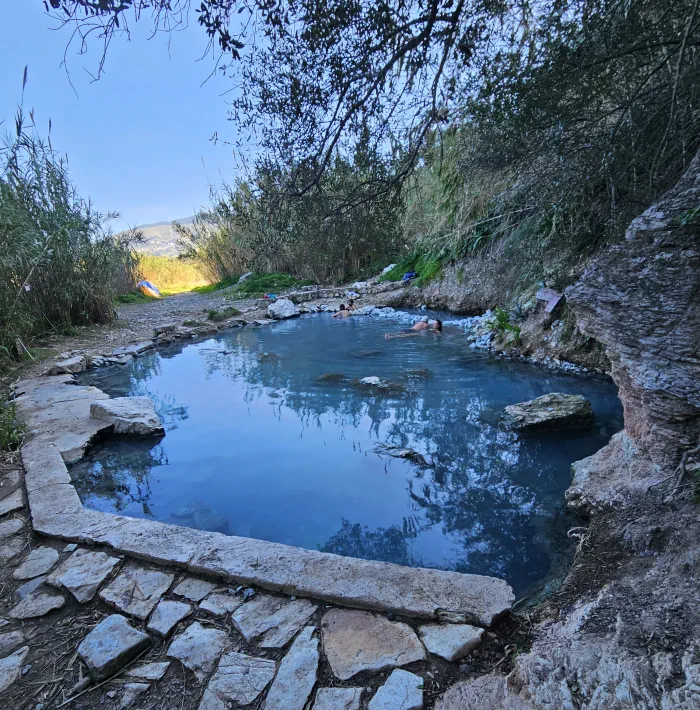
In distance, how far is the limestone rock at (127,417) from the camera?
183 inches

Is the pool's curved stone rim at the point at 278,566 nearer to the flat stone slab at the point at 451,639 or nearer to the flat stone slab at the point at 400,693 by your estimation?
the flat stone slab at the point at 451,639

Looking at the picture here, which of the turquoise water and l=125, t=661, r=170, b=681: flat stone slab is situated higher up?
l=125, t=661, r=170, b=681: flat stone slab

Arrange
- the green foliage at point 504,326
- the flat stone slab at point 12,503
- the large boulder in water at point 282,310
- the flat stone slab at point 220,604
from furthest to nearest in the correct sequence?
the large boulder in water at point 282,310
the green foliage at point 504,326
the flat stone slab at point 12,503
the flat stone slab at point 220,604

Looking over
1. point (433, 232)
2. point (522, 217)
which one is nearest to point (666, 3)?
point (522, 217)

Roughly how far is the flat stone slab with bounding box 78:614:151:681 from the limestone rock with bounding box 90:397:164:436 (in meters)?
3.04

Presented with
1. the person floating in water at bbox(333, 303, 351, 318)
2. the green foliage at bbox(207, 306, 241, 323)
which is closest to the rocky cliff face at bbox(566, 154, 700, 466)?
the person floating in water at bbox(333, 303, 351, 318)

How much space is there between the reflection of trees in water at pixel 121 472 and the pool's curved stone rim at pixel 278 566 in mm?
472

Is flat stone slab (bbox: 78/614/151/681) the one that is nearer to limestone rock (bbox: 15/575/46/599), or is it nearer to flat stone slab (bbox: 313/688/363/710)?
limestone rock (bbox: 15/575/46/599)

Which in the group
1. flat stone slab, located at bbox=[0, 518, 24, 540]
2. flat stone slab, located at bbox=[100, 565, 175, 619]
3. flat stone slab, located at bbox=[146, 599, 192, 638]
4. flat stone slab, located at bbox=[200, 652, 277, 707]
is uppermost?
flat stone slab, located at bbox=[0, 518, 24, 540]

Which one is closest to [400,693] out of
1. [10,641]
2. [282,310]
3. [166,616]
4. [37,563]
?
[166,616]

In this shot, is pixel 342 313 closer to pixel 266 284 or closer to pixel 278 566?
pixel 266 284

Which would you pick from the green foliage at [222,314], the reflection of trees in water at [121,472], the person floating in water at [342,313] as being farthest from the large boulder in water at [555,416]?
the green foliage at [222,314]

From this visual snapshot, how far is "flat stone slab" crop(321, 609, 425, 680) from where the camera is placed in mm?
1630

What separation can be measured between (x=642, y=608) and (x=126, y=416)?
4.78 metres
